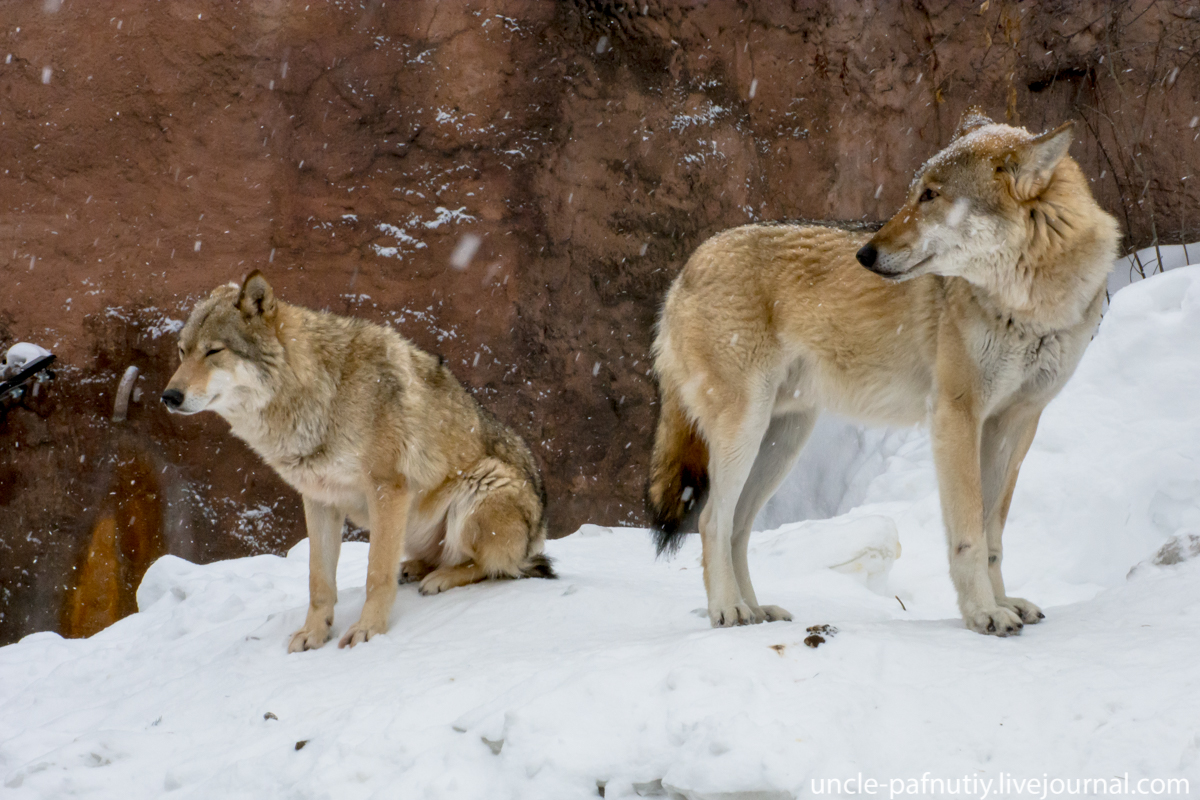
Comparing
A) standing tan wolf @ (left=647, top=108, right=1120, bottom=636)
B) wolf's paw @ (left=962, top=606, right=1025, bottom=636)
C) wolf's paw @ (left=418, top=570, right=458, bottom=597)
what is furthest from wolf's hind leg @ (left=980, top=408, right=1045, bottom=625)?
wolf's paw @ (left=418, top=570, right=458, bottom=597)

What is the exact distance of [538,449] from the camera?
24.7 feet

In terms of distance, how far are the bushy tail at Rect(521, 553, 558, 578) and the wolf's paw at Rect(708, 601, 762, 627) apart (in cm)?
127

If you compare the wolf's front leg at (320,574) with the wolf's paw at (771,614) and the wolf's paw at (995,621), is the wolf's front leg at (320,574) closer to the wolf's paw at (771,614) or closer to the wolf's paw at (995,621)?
the wolf's paw at (771,614)

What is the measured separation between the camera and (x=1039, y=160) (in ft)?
9.77

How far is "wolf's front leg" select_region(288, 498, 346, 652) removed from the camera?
381cm

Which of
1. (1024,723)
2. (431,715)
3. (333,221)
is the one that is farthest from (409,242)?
(1024,723)

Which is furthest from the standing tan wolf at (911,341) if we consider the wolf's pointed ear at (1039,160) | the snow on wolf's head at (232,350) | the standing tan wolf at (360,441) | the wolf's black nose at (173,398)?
the wolf's black nose at (173,398)

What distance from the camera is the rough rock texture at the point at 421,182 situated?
7.02 metres

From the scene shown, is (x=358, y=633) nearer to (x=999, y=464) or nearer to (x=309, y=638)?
(x=309, y=638)

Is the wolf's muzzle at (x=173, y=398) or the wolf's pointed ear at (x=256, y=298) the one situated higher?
the wolf's pointed ear at (x=256, y=298)

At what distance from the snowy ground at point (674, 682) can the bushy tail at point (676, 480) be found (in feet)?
1.17

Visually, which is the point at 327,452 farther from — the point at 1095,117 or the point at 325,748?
the point at 1095,117

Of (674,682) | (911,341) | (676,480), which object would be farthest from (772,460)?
(674,682)

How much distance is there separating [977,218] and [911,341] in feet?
1.66
